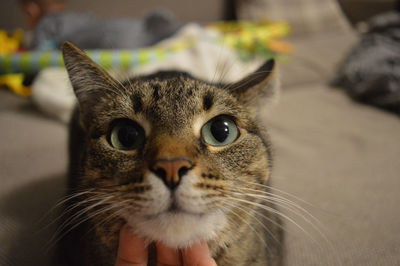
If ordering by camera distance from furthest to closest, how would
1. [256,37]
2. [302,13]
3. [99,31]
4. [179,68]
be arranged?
[302,13], [256,37], [99,31], [179,68]

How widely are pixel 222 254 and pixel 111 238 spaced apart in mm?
293

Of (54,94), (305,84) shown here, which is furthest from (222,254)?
(305,84)

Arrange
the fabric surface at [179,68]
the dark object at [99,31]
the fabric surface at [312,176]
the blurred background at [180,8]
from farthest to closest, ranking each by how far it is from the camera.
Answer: the blurred background at [180,8]
the dark object at [99,31]
the fabric surface at [179,68]
the fabric surface at [312,176]

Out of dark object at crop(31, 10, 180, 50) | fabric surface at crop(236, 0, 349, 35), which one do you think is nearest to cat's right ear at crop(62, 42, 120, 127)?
dark object at crop(31, 10, 180, 50)

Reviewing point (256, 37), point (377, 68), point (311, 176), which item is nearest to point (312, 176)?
point (311, 176)

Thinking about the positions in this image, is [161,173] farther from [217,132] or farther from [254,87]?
[254,87]

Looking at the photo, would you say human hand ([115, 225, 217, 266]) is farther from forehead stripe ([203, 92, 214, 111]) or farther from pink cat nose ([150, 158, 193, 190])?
forehead stripe ([203, 92, 214, 111])

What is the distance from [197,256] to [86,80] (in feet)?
1.95

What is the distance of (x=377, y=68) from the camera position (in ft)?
6.33

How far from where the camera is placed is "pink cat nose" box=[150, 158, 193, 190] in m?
0.53

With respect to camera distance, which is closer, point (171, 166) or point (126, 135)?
point (171, 166)

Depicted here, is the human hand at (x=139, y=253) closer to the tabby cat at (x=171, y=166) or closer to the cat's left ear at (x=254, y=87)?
the tabby cat at (x=171, y=166)

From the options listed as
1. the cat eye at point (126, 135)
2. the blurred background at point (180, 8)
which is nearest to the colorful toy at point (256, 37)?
the blurred background at point (180, 8)

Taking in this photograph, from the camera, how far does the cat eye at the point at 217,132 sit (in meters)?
0.69
